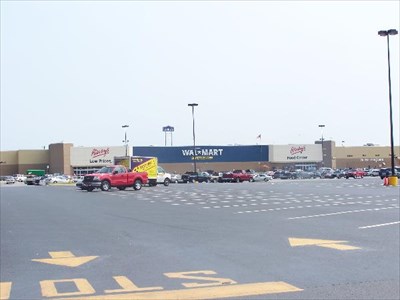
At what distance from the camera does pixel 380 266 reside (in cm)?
1005

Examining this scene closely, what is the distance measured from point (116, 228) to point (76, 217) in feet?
13.6

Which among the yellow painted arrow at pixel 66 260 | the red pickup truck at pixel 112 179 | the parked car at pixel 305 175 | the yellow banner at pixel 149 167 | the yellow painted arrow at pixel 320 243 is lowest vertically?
the parked car at pixel 305 175

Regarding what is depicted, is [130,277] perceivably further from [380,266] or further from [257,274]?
[380,266]

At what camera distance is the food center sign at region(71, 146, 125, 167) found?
4090 inches

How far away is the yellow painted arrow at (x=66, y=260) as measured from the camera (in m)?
10.6

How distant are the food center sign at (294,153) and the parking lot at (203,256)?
90.3 m

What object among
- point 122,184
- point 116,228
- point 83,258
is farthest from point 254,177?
point 83,258

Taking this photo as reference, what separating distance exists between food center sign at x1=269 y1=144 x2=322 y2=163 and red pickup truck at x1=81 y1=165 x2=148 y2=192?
221ft

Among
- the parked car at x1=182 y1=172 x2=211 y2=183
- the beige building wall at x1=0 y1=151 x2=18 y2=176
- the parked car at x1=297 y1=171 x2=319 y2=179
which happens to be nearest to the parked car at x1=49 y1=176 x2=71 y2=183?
the parked car at x1=182 y1=172 x2=211 y2=183

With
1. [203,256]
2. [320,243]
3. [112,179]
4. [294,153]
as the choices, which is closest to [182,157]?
[294,153]

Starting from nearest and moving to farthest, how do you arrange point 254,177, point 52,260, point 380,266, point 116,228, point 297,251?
point 380,266, point 52,260, point 297,251, point 116,228, point 254,177

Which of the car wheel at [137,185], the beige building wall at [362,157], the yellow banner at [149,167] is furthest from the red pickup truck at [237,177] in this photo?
the beige building wall at [362,157]

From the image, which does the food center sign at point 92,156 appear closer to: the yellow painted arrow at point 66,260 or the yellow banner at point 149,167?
the yellow banner at point 149,167

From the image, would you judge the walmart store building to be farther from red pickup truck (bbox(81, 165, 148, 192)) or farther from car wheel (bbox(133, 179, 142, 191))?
red pickup truck (bbox(81, 165, 148, 192))
